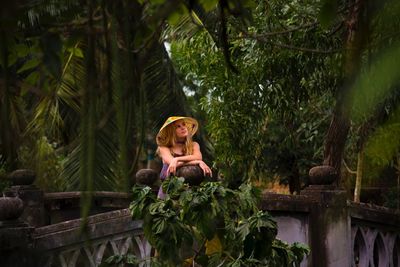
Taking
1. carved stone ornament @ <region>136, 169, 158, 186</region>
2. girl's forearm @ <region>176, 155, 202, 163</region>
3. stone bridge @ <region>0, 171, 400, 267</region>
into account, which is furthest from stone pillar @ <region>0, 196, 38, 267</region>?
carved stone ornament @ <region>136, 169, 158, 186</region>

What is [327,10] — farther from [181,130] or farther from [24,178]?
[24,178]

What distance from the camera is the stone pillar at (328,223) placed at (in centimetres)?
455

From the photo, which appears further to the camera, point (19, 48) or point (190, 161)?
point (190, 161)

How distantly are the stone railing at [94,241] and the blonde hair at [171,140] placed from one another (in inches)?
19.6

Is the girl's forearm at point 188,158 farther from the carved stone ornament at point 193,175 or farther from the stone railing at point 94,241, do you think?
the stone railing at point 94,241

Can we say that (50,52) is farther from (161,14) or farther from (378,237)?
(378,237)

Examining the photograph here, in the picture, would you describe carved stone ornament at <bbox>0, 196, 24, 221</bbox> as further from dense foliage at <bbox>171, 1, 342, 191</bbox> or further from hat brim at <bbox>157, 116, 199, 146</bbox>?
dense foliage at <bbox>171, 1, 342, 191</bbox>

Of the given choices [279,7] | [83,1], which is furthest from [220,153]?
[83,1]

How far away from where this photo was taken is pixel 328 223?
180 inches

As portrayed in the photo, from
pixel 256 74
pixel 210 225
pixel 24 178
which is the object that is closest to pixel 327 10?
pixel 210 225

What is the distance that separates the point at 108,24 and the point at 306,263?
11.1ft

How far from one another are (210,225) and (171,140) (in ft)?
3.96

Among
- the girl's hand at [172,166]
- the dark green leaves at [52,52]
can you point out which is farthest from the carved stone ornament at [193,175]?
the dark green leaves at [52,52]

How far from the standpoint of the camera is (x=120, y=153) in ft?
4.32
